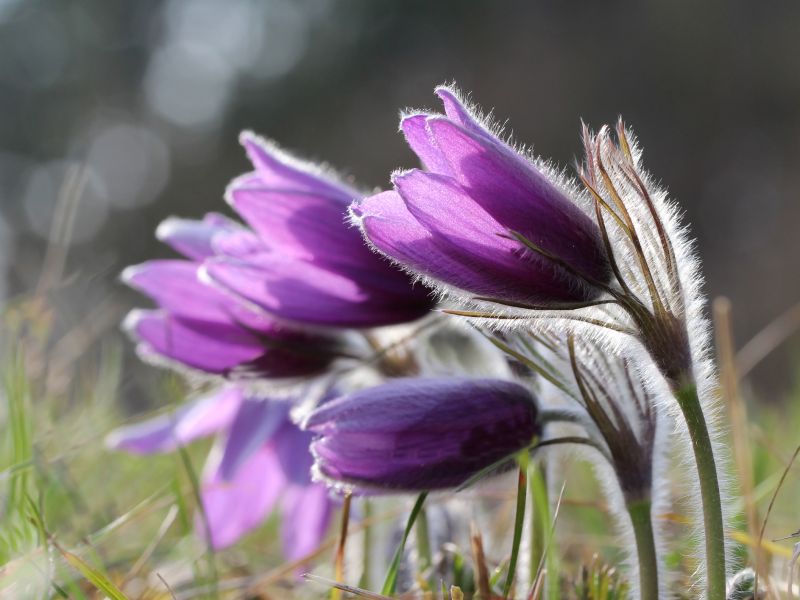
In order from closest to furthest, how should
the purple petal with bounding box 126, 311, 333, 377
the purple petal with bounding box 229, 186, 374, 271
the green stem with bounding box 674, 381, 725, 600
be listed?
the green stem with bounding box 674, 381, 725, 600 < the purple petal with bounding box 229, 186, 374, 271 < the purple petal with bounding box 126, 311, 333, 377

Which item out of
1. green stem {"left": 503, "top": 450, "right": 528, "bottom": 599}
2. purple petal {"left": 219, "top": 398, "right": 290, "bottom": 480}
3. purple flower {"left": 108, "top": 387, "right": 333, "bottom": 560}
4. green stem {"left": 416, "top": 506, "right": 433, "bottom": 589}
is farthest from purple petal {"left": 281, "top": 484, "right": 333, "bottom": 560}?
green stem {"left": 503, "top": 450, "right": 528, "bottom": 599}

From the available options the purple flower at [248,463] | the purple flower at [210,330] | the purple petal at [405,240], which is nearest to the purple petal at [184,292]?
the purple flower at [210,330]

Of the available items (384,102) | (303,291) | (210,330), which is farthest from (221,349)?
(384,102)

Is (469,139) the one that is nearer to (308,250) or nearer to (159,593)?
(308,250)

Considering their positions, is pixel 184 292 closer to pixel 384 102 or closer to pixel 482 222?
pixel 482 222

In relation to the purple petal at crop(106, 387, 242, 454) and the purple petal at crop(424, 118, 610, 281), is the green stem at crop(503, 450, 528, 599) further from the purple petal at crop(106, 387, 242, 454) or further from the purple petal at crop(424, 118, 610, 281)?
the purple petal at crop(106, 387, 242, 454)
